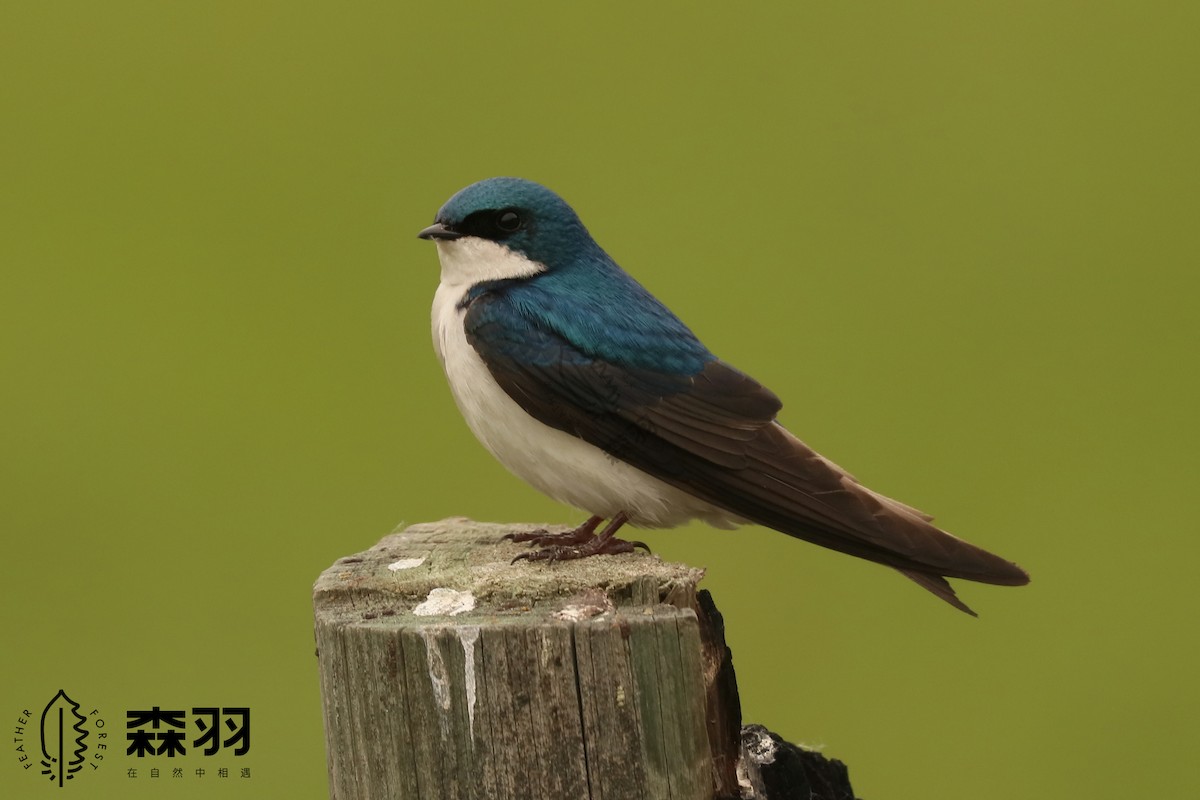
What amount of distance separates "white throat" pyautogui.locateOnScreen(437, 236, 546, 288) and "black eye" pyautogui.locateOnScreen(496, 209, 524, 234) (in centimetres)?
5

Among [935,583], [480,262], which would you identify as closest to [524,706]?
[935,583]

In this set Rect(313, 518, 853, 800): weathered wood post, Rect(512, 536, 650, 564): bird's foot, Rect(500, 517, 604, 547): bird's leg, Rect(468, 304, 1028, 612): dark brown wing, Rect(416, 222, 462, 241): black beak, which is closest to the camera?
Rect(313, 518, 853, 800): weathered wood post

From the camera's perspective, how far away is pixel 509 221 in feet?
12.0

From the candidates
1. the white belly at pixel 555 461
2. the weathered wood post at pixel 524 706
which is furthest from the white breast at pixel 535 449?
the weathered wood post at pixel 524 706

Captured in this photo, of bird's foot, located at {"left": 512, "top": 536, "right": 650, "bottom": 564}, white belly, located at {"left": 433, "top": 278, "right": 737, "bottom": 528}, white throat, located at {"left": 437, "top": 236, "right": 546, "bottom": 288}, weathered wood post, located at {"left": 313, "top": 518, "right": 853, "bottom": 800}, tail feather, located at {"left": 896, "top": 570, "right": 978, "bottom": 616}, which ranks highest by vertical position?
white throat, located at {"left": 437, "top": 236, "right": 546, "bottom": 288}

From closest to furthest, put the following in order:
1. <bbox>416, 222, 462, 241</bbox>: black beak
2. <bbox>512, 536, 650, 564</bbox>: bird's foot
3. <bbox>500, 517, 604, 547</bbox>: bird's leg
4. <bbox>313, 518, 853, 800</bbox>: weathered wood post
Answer: <bbox>313, 518, 853, 800</bbox>: weathered wood post < <bbox>512, 536, 650, 564</bbox>: bird's foot < <bbox>500, 517, 604, 547</bbox>: bird's leg < <bbox>416, 222, 462, 241</bbox>: black beak

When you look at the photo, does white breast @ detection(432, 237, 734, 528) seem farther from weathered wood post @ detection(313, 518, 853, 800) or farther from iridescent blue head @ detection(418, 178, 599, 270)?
weathered wood post @ detection(313, 518, 853, 800)

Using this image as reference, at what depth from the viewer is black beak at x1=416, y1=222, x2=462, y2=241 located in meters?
3.58

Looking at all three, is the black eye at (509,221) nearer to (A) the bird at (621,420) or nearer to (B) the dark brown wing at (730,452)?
(A) the bird at (621,420)

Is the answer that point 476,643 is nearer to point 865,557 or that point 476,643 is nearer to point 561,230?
point 865,557

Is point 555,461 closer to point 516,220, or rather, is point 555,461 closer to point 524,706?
point 516,220

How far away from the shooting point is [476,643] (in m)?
2.41

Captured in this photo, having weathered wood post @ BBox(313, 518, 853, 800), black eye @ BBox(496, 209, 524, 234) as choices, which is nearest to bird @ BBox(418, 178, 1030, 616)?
black eye @ BBox(496, 209, 524, 234)

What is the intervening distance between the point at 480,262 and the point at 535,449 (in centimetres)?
52
